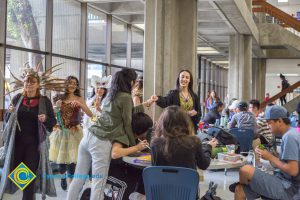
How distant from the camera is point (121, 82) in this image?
10.7 ft

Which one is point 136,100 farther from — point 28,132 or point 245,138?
point 28,132

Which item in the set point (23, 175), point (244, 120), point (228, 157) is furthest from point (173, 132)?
point (244, 120)

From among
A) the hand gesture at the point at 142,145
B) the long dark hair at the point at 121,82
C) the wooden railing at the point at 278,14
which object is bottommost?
the hand gesture at the point at 142,145

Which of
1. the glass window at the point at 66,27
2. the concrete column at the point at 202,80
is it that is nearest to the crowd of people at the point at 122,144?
the glass window at the point at 66,27

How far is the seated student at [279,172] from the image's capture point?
299 centimetres

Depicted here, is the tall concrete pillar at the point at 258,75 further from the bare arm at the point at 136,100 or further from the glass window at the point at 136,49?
the bare arm at the point at 136,100

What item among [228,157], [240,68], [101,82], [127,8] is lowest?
[228,157]

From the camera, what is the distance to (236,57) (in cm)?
1285

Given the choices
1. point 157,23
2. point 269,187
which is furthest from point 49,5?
point 269,187

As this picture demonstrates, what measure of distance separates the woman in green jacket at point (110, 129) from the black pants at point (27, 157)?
750 millimetres

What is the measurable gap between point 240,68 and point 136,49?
11.5 feet

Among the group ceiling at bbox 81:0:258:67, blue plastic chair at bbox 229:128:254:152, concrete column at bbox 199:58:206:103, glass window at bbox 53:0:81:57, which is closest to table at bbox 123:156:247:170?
blue plastic chair at bbox 229:128:254:152

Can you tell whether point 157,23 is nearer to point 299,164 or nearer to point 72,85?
point 72,85

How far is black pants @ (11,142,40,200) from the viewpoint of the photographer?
3809mm
